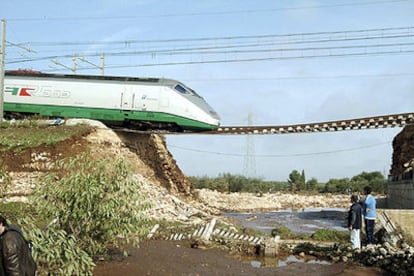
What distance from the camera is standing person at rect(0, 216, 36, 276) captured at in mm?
5059

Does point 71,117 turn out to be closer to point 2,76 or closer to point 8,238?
point 2,76

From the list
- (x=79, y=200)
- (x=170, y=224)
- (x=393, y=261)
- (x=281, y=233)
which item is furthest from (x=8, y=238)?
(x=281, y=233)

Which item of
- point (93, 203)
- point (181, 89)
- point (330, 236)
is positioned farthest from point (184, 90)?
point (93, 203)

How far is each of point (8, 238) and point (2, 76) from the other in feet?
71.1

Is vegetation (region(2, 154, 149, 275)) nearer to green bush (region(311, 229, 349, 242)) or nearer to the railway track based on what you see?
green bush (region(311, 229, 349, 242))

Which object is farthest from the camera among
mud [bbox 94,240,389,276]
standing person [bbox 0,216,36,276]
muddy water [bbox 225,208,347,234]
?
muddy water [bbox 225,208,347,234]

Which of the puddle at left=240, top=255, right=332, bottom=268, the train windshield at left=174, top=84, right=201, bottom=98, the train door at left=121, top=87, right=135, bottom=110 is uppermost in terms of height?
the train windshield at left=174, top=84, right=201, bottom=98

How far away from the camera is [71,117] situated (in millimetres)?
24734

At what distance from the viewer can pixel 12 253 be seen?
5.06 meters

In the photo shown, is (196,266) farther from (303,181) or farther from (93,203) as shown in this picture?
(303,181)

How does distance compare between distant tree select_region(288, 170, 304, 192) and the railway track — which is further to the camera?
distant tree select_region(288, 170, 304, 192)

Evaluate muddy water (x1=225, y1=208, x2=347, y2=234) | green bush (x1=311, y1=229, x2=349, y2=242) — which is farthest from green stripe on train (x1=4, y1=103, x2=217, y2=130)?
green bush (x1=311, y1=229, x2=349, y2=242)

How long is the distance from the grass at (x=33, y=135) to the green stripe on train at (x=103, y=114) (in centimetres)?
116

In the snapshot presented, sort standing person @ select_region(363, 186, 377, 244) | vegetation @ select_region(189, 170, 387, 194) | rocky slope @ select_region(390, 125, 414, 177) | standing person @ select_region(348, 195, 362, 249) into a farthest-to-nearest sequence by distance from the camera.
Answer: vegetation @ select_region(189, 170, 387, 194) → rocky slope @ select_region(390, 125, 414, 177) → standing person @ select_region(363, 186, 377, 244) → standing person @ select_region(348, 195, 362, 249)
